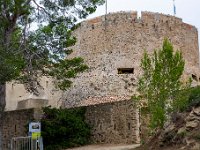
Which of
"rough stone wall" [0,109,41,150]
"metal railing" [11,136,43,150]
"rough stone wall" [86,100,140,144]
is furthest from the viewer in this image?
"rough stone wall" [0,109,41,150]

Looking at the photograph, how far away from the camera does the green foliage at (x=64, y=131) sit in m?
16.6

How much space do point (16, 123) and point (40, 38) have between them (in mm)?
5669

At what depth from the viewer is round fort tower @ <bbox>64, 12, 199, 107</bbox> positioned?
19078 millimetres

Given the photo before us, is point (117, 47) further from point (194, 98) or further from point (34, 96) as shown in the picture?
point (194, 98)

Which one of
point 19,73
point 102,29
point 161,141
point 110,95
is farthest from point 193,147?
point 102,29

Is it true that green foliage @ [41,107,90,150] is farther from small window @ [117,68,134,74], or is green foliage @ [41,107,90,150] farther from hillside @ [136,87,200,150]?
hillside @ [136,87,200,150]

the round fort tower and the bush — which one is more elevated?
the round fort tower

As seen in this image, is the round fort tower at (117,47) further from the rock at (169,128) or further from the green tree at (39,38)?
the rock at (169,128)

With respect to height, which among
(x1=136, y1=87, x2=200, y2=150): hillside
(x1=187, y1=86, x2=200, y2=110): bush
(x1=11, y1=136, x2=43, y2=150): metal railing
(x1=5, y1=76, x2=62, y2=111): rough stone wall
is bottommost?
(x1=11, y1=136, x2=43, y2=150): metal railing

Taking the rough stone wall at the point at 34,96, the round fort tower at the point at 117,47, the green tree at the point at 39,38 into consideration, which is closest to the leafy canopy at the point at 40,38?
the green tree at the point at 39,38

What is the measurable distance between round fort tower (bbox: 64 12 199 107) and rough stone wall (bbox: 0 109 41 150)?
8.41 feet

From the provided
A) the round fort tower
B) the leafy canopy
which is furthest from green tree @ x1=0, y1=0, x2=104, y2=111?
the round fort tower

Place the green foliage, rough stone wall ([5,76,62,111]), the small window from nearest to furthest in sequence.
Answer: the green foliage < the small window < rough stone wall ([5,76,62,111])

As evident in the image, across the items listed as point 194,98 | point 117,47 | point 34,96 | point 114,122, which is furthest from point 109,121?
point 34,96
